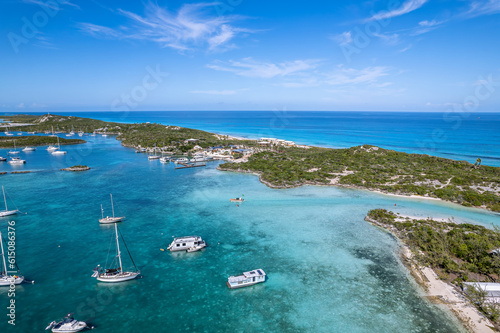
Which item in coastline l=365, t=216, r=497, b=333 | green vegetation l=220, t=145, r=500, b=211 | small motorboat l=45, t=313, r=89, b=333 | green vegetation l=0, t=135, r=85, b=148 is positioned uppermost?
green vegetation l=0, t=135, r=85, b=148

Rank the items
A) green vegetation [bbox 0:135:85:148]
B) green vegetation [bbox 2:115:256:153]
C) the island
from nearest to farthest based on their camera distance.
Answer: the island
green vegetation [bbox 2:115:256:153]
green vegetation [bbox 0:135:85:148]

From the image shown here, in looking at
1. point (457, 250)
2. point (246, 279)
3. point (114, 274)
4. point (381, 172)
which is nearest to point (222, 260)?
point (246, 279)

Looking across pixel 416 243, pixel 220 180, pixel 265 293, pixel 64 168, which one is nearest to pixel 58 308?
pixel 265 293

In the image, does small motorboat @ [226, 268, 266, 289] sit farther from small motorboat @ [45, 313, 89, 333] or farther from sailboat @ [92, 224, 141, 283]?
small motorboat @ [45, 313, 89, 333]

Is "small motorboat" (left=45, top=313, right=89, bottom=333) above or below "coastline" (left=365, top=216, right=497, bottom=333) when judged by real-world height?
above

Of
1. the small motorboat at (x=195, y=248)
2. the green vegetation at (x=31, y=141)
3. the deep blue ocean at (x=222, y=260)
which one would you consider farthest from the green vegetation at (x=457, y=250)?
the green vegetation at (x=31, y=141)

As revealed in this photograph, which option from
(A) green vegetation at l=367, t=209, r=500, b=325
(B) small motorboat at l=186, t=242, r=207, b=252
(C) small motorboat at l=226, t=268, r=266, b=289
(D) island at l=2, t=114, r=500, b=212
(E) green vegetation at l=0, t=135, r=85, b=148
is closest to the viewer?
(C) small motorboat at l=226, t=268, r=266, b=289

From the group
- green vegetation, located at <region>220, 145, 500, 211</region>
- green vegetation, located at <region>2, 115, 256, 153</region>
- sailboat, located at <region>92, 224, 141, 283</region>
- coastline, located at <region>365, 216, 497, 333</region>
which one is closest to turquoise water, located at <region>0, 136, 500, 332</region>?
sailboat, located at <region>92, 224, 141, 283</region>

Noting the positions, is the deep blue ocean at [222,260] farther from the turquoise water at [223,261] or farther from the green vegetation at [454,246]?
the green vegetation at [454,246]
